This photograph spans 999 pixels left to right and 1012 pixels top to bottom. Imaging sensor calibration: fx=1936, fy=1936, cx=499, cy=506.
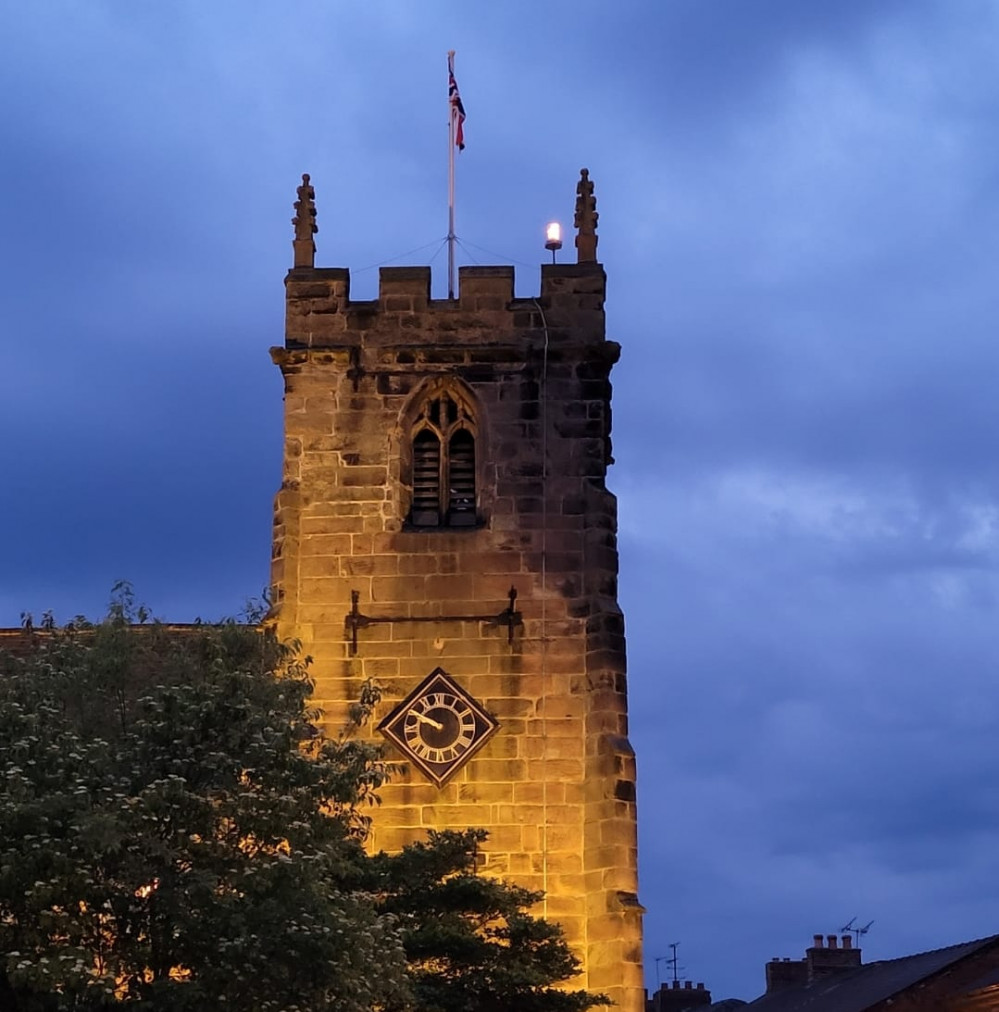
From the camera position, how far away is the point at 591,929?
26.9 metres

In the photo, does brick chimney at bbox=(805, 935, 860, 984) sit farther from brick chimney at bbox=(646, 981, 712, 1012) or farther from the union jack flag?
the union jack flag

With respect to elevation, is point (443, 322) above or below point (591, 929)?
above

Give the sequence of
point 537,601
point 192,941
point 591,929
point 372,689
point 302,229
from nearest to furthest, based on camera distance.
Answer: point 192,941 < point 372,689 < point 591,929 < point 537,601 < point 302,229

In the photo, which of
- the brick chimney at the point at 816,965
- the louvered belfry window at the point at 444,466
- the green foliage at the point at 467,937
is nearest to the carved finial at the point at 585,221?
the louvered belfry window at the point at 444,466

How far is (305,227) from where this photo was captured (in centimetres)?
3119

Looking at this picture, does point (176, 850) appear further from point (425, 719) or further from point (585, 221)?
point (585, 221)

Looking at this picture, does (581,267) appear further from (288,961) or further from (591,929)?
(288,961)

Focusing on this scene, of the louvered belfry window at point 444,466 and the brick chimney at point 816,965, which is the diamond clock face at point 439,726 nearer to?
the louvered belfry window at point 444,466

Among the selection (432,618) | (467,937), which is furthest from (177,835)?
(432,618)

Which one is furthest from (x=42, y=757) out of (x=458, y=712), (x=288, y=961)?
(x=458, y=712)

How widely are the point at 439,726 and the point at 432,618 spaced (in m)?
1.65

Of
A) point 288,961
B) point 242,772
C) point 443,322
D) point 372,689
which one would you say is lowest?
point 288,961

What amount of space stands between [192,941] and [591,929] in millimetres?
9465

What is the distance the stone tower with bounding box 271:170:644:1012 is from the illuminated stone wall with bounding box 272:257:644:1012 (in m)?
0.03
